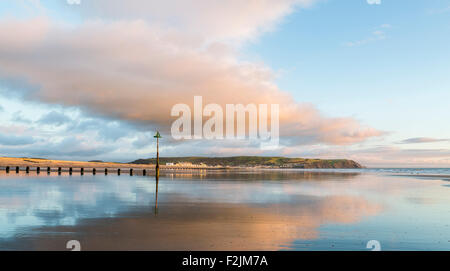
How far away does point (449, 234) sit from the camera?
43.2 ft

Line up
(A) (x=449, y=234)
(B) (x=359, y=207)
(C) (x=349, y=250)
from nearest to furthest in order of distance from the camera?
(C) (x=349, y=250)
(A) (x=449, y=234)
(B) (x=359, y=207)

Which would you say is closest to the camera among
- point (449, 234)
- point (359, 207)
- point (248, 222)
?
point (449, 234)

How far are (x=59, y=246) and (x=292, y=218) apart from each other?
10867 mm

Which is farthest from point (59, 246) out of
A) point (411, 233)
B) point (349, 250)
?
point (411, 233)
